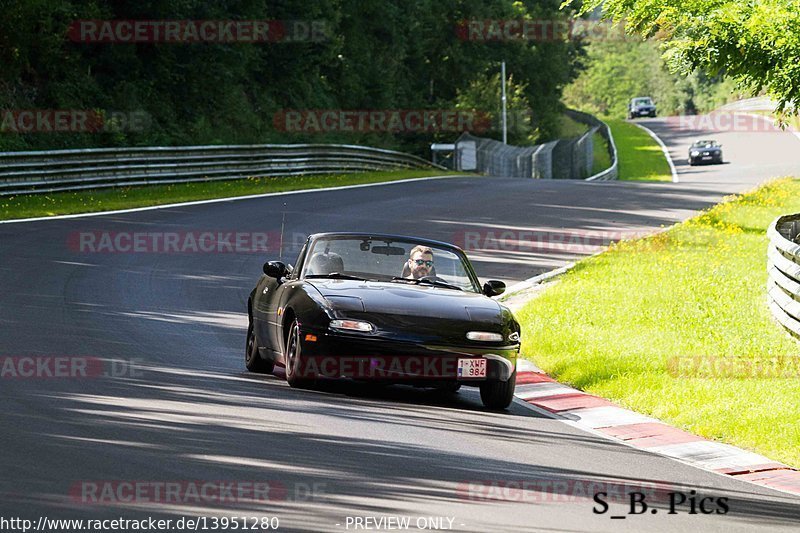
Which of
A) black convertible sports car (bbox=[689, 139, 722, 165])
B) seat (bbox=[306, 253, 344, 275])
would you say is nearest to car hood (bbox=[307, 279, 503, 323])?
seat (bbox=[306, 253, 344, 275])

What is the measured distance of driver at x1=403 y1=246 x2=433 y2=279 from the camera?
39.9ft

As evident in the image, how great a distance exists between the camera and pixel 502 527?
6875 mm

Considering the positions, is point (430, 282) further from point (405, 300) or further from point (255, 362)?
point (255, 362)

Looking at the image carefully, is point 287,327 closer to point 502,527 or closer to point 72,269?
point 502,527

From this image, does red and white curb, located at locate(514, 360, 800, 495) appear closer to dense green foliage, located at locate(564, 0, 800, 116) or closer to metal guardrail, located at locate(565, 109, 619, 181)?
dense green foliage, located at locate(564, 0, 800, 116)

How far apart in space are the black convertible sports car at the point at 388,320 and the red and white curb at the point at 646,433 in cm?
81

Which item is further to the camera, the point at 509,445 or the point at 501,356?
the point at 501,356

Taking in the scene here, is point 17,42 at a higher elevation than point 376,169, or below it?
higher

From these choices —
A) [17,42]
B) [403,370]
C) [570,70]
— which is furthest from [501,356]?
[570,70]

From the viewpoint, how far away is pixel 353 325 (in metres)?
10.8

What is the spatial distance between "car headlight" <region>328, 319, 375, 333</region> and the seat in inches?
52.2

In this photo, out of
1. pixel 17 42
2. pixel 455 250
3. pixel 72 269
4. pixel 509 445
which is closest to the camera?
pixel 509 445

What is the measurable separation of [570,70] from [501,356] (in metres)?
102

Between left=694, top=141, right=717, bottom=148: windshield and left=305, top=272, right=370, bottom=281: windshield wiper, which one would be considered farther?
left=694, top=141, right=717, bottom=148: windshield
